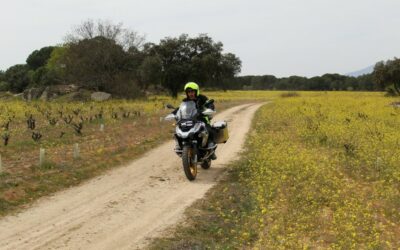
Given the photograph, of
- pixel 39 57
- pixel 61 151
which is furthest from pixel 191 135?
pixel 39 57

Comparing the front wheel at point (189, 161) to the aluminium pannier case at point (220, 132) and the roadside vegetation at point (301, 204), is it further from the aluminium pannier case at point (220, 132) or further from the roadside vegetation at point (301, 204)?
the aluminium pannier case at point (220, 132)

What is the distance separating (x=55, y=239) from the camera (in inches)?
288

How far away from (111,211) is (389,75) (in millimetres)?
62521

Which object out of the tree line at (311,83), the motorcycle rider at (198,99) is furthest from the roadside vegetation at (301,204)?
the tree line at (311,83)

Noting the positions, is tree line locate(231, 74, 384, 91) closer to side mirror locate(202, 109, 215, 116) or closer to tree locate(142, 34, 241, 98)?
tree locate(142, 34, 241, 98)

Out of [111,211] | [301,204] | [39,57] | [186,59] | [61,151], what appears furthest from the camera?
[39,57]

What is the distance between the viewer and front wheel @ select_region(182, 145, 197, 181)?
11.2m

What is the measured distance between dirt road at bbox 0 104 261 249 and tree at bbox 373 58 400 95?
56.9 m

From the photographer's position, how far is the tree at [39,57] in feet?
321

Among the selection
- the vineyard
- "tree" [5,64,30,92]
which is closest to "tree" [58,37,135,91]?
"tree" [5,64,30,92]

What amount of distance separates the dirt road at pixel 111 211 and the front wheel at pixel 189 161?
7.9 inches

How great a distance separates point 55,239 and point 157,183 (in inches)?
170

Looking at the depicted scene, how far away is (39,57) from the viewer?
322ft

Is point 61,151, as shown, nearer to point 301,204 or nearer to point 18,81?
point 301,204
